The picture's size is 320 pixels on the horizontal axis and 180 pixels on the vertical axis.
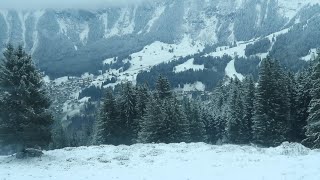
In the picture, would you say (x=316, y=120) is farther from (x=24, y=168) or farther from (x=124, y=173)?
(x=24, y=168)

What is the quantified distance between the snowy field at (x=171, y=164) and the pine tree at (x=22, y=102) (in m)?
2.29

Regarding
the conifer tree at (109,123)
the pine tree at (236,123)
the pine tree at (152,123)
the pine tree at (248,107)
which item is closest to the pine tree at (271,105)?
the pine tree at (248,107)

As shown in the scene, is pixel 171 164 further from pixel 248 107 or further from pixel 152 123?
pixel 248 107

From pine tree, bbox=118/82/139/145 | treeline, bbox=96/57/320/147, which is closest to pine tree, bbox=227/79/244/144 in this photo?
treeline, bbox=96/57/320/147

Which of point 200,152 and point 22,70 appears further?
point 22,70

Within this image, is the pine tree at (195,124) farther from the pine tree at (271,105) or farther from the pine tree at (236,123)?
the pine tree at (271,105)

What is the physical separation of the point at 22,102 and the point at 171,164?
53.7 ft

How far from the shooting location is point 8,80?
135 ft

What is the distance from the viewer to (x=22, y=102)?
134 feet

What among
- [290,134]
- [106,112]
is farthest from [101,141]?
[290,134]

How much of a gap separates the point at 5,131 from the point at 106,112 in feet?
107

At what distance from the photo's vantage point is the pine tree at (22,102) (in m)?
40.9

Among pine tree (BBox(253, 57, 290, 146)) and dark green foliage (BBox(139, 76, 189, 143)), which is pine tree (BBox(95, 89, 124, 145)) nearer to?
dark green foliage (BBox(139, 76, 189, 143))

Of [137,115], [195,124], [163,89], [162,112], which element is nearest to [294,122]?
[162,112]
